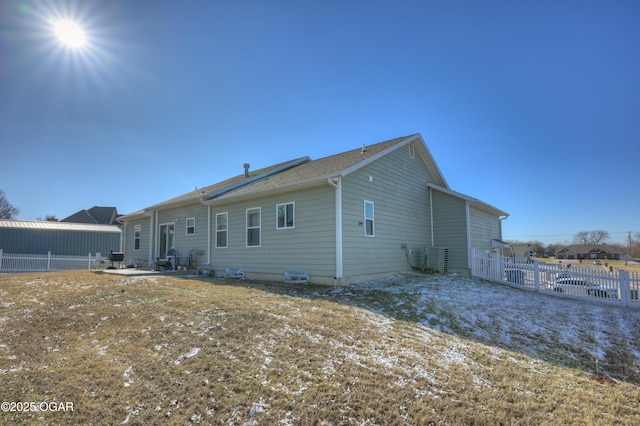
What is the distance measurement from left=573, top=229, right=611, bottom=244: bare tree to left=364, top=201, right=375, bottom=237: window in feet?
368

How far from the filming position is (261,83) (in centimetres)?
1205

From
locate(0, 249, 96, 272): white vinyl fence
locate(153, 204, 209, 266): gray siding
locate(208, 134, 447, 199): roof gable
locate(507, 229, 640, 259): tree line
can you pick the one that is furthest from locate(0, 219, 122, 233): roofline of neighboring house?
locate(507, 229, 640, 259): tree line

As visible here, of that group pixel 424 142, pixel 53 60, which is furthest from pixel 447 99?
pixel 53 60

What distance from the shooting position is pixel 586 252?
285ft

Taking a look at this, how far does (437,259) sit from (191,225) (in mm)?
11195

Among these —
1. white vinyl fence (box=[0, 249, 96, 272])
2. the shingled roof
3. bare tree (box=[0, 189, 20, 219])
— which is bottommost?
white vinyl fence (box=[0, 249, 96, 272])

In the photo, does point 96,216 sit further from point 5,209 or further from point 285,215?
point 285,215

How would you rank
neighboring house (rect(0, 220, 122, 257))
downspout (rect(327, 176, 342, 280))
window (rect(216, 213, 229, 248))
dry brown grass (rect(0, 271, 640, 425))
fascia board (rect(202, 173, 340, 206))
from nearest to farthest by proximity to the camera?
dry brown grass (rect(0, 271, 640, 425)), downspout (rect(327, 176, 342, 280)), fascia board (rect(202, 173, 340, 206)), window (rect(216, 213, 229, 248)), neighboring house (rect(0, 220, 122, 257))

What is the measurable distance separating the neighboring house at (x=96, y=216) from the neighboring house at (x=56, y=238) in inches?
479

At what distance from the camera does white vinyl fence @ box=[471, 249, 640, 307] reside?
29.8 ft

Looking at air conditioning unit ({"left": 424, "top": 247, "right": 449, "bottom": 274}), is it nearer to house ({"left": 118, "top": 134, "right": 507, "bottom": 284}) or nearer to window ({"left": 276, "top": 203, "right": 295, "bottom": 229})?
house ({"left": 118, "top": 134, "right": 507, "bottom": 284})

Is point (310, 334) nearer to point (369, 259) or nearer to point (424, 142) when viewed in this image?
point (369, 259)

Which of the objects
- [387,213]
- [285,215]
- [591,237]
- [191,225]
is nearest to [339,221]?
[285,215]

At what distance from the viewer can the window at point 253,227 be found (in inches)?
473
